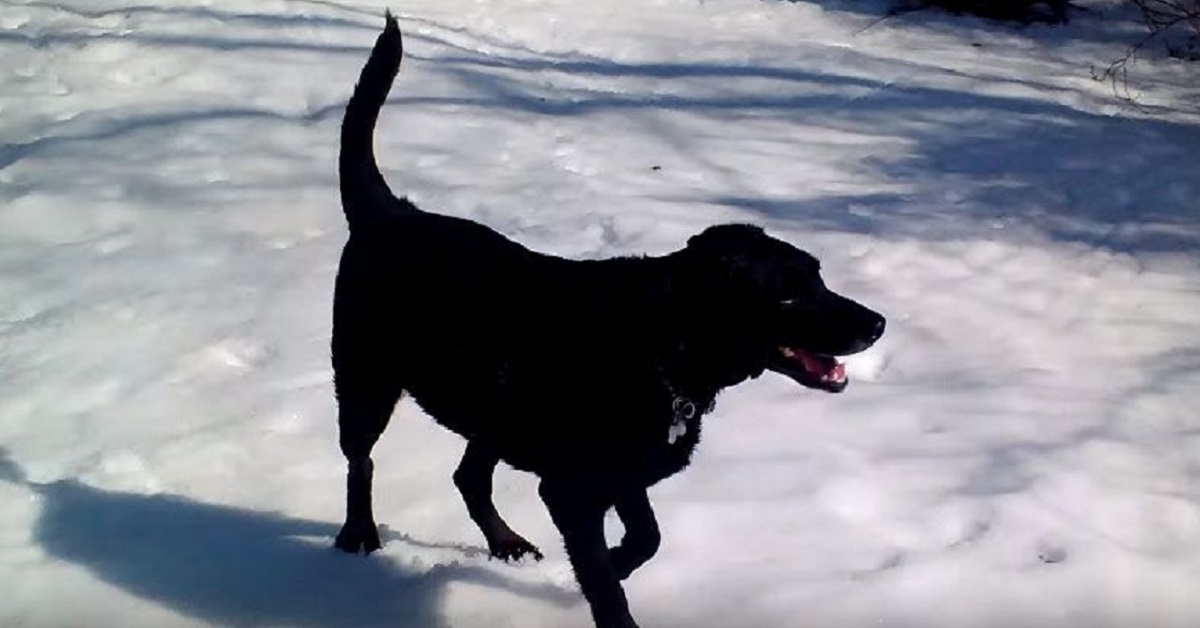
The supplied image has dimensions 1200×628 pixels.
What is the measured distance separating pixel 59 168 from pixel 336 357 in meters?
Answer: 3.21

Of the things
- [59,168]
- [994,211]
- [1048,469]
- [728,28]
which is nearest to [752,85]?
[728,28]

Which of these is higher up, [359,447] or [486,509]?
[359,447]

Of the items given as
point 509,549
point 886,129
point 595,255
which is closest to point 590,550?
point 509,549

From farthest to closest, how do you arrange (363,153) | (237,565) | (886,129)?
(886,129) < (363,153) < (237,565)

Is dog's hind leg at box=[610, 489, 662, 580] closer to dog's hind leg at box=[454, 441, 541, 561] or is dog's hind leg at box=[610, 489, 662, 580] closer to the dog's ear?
dog's hind leg at box=[454, 441, 541, 561]

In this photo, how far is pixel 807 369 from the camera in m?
2.54

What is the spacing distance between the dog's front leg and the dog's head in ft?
1.49

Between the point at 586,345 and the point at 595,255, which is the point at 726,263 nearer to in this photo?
the point at 586,345

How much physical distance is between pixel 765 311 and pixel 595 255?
2.72m

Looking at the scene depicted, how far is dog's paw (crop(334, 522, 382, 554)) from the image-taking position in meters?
3.15

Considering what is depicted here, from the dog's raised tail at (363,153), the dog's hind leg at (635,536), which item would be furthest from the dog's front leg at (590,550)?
the dog's raised tail at (363,153)

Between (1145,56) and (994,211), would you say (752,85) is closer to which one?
(994,211)

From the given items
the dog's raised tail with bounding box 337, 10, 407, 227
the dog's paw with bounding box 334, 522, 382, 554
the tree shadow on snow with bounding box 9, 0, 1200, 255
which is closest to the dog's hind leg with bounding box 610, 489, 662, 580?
the dog's paw with bounding box 334, 522, 382, 554

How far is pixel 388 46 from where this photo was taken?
335 centimetres
